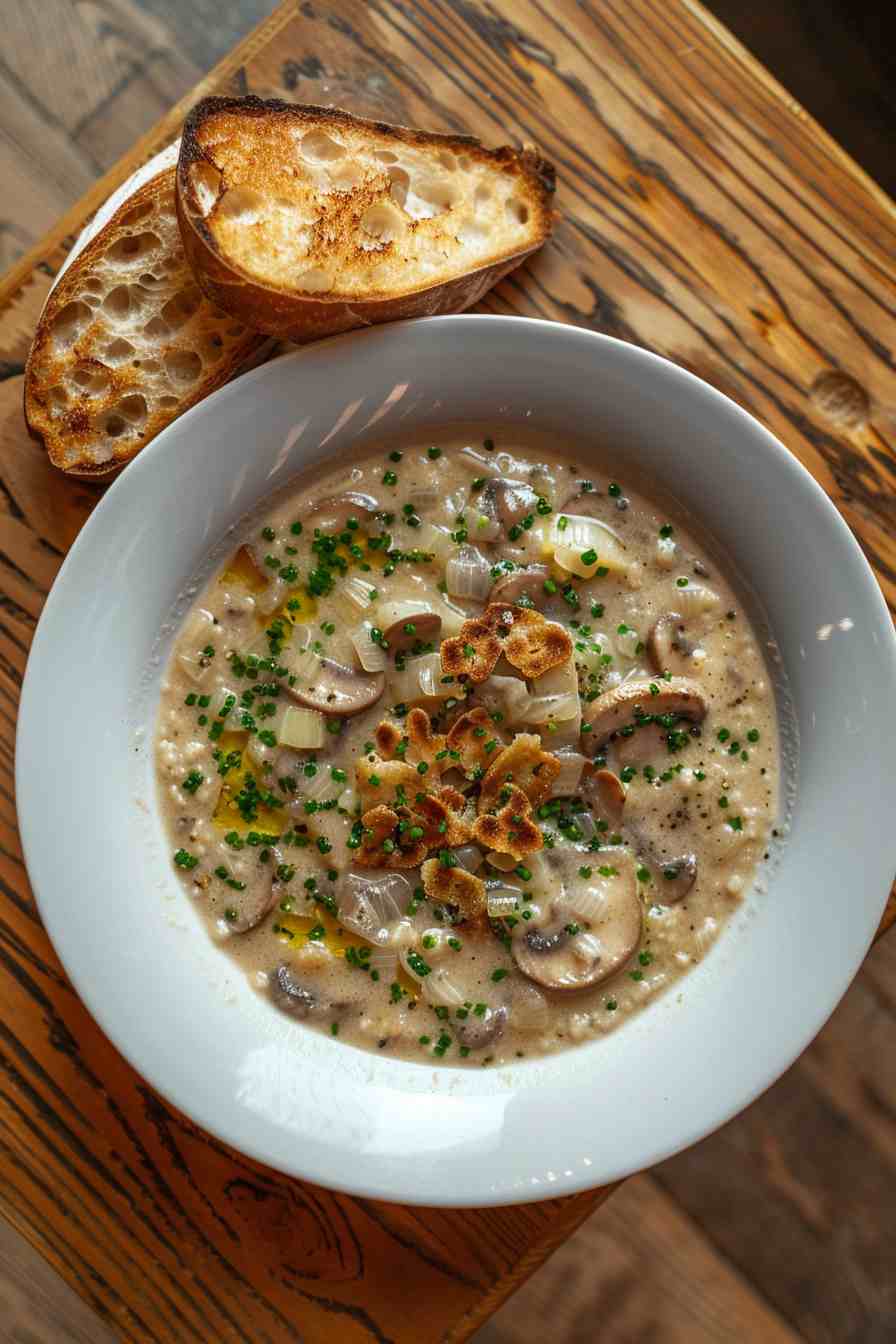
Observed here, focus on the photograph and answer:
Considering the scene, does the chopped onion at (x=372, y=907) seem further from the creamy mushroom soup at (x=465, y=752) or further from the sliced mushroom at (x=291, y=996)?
the sliced mushroom at (x=291, y=996)

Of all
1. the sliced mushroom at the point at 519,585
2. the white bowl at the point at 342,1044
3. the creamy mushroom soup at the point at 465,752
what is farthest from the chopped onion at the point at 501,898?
the sliced mushroom at the point at 519,585

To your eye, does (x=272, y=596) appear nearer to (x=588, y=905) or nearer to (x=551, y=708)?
(x=551, y=708)

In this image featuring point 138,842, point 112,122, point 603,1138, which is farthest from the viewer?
point 112,122

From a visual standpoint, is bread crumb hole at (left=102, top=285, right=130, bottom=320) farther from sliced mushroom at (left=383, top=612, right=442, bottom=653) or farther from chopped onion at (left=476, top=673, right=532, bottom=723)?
chopped onion at (left=476, top=673, right=532, bottom=723)

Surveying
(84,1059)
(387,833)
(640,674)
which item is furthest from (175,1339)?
(640,674)

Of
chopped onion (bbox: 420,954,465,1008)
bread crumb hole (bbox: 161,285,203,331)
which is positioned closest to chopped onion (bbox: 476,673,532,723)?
chopped onion (bbox: 420,954,465,1008)

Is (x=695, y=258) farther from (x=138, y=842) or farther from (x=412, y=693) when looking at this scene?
(x=138, y=842)

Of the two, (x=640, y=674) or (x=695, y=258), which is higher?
(x=695, y=258)

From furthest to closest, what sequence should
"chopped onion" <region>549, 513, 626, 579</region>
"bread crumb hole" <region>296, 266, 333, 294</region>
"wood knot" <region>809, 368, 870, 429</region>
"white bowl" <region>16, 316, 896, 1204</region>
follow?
"wood knot" <region>809, 368, 870, 429</region>
"chopped onion" <region>549, 513, 626, 579</region>
"bread crumb hole" <region>296, 266, 333, 294</region>
"white bowl" <region>16, 316, 896, 1204</region>
